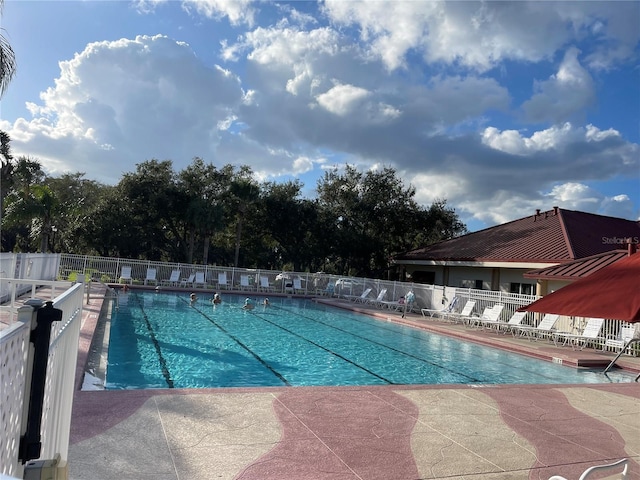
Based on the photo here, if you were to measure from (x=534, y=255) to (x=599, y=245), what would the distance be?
12.5 feet

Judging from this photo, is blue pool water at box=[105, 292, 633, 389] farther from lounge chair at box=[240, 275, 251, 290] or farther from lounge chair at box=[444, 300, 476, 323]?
lounge chair at box=[240, 275, 251, 290]

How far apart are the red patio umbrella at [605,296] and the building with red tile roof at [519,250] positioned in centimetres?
1529

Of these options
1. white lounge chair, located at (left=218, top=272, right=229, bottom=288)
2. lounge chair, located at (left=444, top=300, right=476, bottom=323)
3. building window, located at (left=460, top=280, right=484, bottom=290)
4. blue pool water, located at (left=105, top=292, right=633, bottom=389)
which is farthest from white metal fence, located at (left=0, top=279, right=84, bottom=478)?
building window, located at (left=460, top=280, right=484, bottom=290)

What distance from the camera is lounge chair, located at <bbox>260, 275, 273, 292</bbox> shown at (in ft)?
84.6

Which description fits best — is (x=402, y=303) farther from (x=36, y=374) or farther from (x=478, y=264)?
(x=36, y=374)

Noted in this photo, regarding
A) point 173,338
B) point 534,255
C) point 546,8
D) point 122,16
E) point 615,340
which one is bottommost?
point 173,338

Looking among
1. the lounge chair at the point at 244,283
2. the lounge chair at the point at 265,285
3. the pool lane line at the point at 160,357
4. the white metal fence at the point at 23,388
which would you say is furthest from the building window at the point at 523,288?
the white metal fence at the point at 23,388

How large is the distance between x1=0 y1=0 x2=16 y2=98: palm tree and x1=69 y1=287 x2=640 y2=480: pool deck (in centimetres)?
823

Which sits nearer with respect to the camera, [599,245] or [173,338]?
[173,338]

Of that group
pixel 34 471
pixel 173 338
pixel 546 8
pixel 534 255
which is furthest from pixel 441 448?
pixel 534 255

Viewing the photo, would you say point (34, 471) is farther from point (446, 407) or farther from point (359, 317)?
point (359, 317)

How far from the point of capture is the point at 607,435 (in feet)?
18.1

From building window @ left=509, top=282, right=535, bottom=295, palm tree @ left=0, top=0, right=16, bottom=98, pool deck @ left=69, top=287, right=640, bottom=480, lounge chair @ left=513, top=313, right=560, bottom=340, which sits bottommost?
pool deck @ left=69, top=287, right=640, bottom=480

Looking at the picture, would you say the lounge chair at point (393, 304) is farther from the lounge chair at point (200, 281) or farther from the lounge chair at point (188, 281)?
the lounge chair at point (188, 281)
